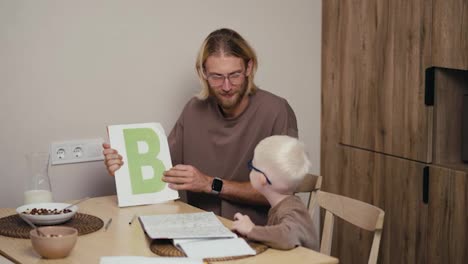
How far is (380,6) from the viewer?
123 inches

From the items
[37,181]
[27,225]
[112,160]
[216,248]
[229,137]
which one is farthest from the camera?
[229,137]

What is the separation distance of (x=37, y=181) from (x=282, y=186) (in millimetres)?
847

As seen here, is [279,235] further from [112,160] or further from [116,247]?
[112,160]

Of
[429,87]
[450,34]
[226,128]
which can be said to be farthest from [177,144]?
[450,34]

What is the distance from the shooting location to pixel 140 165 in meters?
2.63

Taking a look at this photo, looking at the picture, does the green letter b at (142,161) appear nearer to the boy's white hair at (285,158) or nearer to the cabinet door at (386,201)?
the boy's white hair at (285,158)

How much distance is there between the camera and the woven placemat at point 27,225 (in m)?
2.20

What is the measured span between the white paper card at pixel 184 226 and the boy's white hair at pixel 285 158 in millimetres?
224

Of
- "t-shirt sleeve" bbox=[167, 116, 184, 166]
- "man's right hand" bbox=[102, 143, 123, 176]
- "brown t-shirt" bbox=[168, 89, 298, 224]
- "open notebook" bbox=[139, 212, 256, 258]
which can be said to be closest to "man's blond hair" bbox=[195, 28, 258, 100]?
"brown t-shirt" bbox=[168, 89, 298, 224]

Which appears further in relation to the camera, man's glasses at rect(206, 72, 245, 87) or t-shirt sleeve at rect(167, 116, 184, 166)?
t-shirt sleeve at rect(167, 116, 184, 166)

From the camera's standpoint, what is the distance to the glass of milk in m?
2.42

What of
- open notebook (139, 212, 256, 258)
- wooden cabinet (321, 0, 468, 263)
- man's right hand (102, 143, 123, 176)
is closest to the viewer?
open notebook (139, 212, 256, 258)

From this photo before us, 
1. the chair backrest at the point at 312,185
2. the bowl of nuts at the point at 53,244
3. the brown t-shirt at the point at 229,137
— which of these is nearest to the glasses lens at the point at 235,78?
the brown t-shirt at the point at 229,137

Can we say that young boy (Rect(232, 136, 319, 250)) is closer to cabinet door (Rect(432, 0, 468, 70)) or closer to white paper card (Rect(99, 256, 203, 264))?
white paper card (Rect(99, 256, 203, 264))
